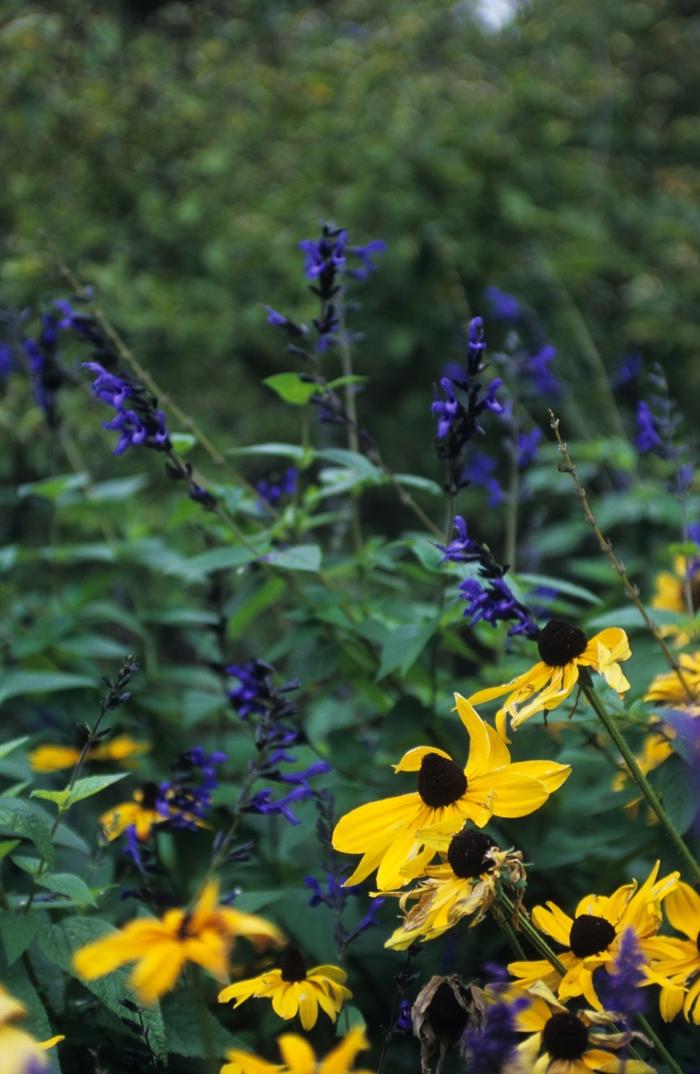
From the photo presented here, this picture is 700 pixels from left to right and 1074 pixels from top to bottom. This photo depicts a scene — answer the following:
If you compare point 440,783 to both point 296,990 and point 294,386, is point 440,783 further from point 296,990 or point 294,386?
point 294,386

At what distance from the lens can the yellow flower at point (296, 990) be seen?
4.09 ft

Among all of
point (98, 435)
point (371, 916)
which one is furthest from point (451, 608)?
point (98, 435)

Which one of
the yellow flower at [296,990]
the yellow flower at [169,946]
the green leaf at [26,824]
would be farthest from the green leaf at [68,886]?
the yellow flower at [169,946]

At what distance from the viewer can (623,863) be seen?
1.68 m

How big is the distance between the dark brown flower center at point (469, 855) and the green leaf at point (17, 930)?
55cm

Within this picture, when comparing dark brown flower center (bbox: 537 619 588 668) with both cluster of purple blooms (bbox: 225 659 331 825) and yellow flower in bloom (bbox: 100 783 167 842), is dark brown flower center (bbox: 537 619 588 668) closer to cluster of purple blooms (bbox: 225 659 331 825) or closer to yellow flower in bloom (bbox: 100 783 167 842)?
cluster of purple blooms (bbox: 225 659 331 825)

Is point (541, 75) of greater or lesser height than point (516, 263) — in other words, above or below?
above

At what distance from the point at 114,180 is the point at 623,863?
5150 mm

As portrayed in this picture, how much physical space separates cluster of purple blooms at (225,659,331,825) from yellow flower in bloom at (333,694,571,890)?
9.6 inches

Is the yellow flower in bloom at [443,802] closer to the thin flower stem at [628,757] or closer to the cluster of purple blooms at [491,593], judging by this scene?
the thin flower stem at [628,757]

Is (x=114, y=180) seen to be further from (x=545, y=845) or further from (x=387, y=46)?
(x=545, y=845)

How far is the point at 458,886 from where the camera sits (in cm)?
114

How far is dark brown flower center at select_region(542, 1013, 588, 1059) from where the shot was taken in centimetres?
113

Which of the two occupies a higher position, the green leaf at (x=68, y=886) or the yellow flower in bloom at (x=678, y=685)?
the green leaf at (x=68, y=886)
